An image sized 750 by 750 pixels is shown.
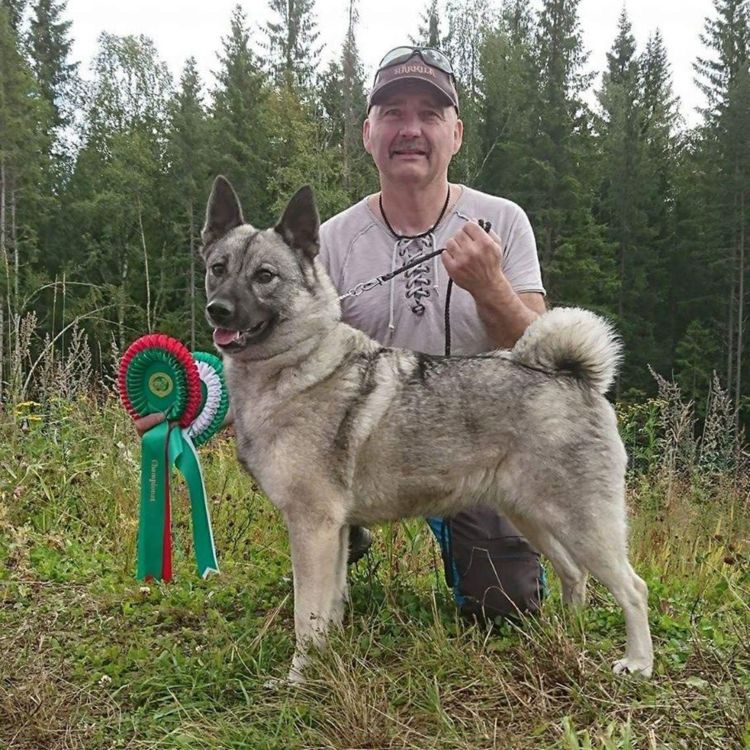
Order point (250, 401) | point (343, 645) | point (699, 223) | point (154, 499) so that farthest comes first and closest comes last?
point (699, 223)
point (154, 499)
point (250, 401)
point (343, 645)

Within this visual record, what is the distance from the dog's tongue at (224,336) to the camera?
269cm

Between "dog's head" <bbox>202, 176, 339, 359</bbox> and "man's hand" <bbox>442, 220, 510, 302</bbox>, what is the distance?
1.73 ft

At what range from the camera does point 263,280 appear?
108 inches

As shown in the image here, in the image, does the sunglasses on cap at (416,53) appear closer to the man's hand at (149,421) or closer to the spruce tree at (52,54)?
the man's hand at (149,421)

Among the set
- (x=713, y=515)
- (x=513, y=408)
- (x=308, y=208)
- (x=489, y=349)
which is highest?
(x=308, y=208)

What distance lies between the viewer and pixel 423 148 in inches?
130

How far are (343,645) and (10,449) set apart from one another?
3.16 metres

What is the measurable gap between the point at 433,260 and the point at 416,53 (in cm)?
98

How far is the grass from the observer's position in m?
2.14

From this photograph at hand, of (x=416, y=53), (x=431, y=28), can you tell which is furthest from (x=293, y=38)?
(x=416, y=53)

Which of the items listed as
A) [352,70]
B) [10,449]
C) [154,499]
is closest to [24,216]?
[352,70]

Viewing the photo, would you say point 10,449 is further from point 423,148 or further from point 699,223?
point 699,223

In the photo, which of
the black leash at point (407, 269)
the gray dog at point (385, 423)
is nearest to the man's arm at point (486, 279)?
the black leash at point (407, 269)

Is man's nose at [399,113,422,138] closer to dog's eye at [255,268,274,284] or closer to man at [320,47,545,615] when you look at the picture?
man at [320,47,545,615]
